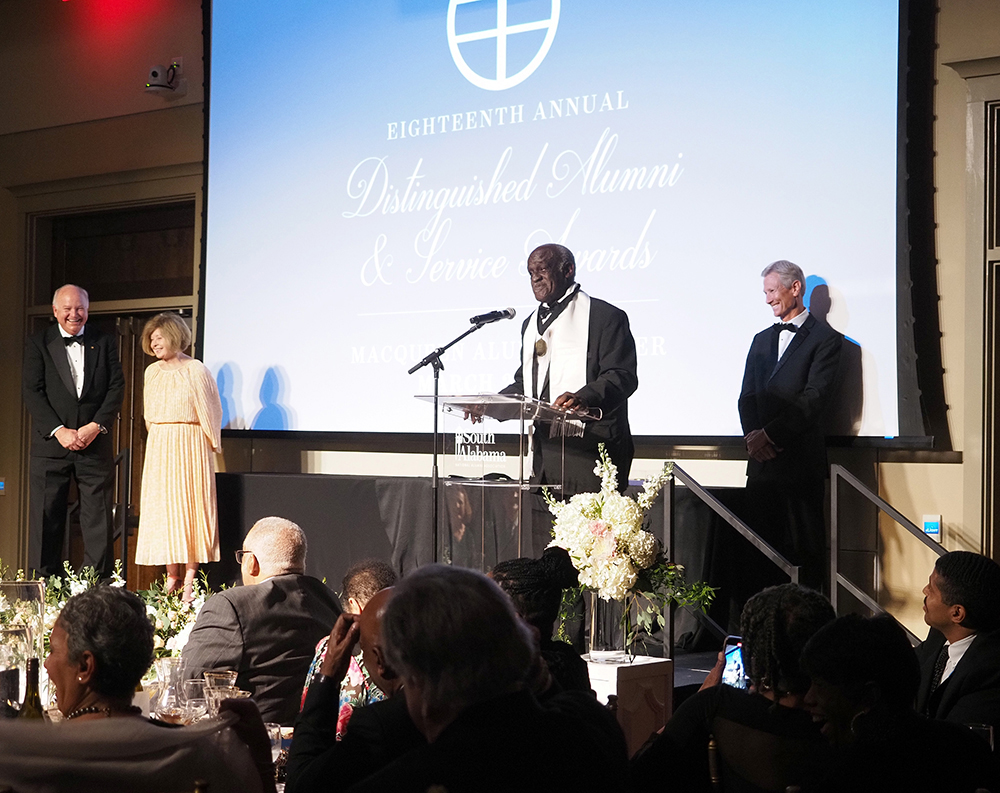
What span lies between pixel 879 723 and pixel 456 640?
2.43 feet

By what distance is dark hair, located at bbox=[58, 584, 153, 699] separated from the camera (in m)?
2.03

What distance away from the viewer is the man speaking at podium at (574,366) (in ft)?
15.7

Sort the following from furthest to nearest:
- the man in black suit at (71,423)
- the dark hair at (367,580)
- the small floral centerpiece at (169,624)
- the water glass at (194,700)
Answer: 1. the man in black suit at (71,423)
2. the small floral centerpiece at (169,624)
3. the dark hair at (367,580)
4. the water glass at (194,700)

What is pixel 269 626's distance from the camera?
309cm

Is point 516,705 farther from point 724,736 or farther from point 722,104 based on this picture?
point 722,104

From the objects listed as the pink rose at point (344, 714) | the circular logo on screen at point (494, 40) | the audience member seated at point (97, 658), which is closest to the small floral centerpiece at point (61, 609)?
the audience member seated at point (97, 658)

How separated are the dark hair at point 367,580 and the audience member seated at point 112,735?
81 centimetres

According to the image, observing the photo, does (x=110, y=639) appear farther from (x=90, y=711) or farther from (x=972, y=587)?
(x=972, y=587)

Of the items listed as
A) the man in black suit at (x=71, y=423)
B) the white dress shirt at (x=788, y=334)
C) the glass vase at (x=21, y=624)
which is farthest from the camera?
the man in black suit at (x=71, y=423)

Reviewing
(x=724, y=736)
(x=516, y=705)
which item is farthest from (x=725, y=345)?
(x=516, y=705)

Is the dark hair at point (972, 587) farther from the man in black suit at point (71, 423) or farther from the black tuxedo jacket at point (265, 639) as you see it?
the man in black suit at point (71, 423)

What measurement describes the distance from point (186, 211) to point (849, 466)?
5.19 meters

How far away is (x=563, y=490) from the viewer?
4750 mm

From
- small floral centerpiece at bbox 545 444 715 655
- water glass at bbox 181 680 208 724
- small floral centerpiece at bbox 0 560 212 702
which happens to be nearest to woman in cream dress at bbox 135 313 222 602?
small floral centerpiece at bbox 0 560 212 702
